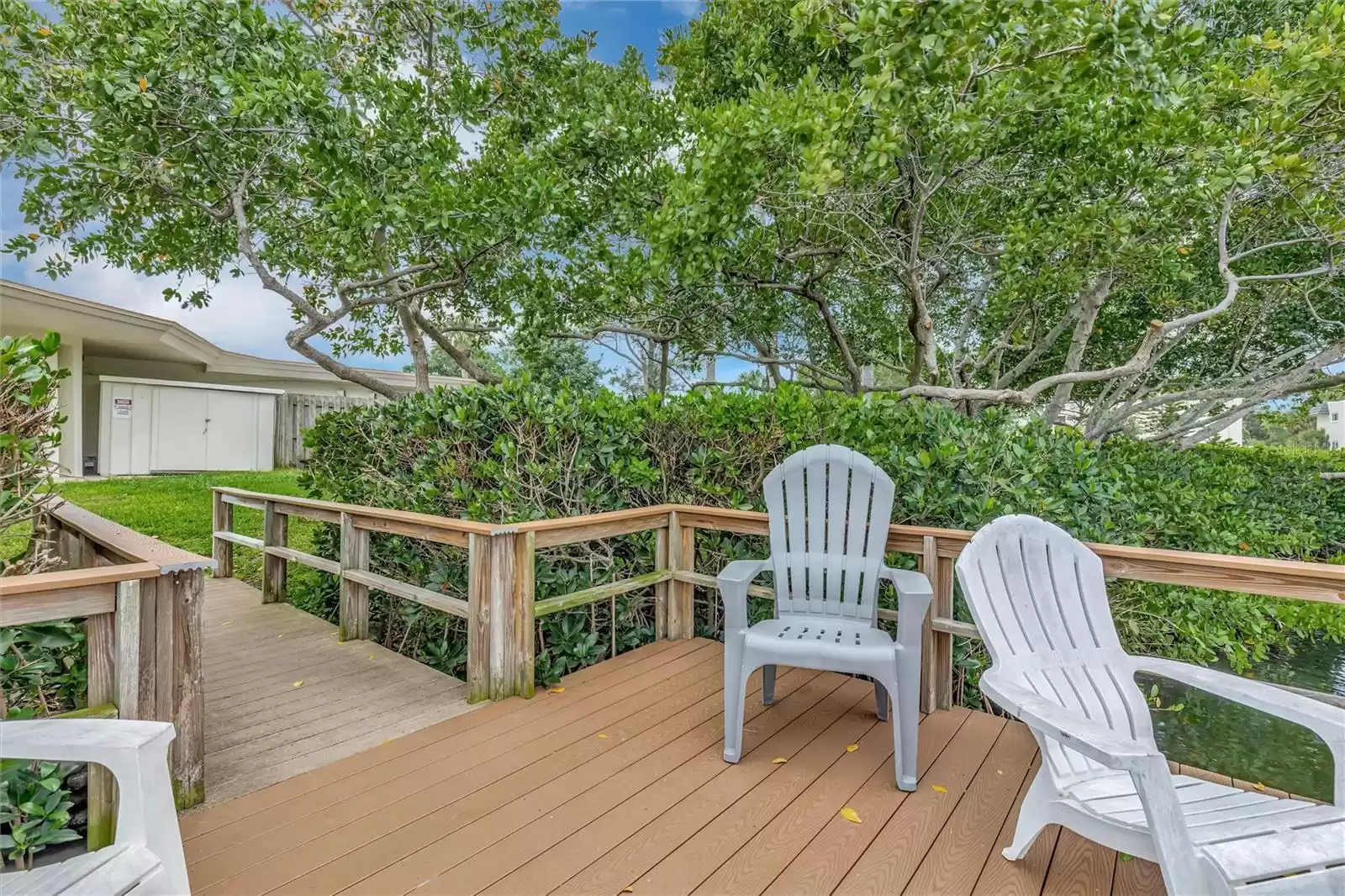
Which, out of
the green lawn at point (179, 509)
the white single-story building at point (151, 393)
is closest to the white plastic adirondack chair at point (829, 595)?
the green lawn at point (179, 509)

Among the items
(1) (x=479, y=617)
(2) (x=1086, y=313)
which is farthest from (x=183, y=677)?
(2) (x=1086, y=313)

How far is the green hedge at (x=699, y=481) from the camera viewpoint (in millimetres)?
2945

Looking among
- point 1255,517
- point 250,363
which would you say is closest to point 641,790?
point 1255,517

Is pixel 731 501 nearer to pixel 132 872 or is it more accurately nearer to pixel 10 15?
pixel 132 872

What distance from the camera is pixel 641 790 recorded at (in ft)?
6.73

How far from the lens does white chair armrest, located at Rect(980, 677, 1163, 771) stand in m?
1.26

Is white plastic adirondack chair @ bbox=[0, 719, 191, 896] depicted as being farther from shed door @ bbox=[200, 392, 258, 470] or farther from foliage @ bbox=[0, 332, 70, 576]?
shed door @ bbox=[200, 392, 258, 470]

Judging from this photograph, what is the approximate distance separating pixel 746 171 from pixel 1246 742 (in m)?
4.27

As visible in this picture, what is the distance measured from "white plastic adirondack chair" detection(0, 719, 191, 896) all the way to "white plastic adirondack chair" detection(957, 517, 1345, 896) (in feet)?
5.95

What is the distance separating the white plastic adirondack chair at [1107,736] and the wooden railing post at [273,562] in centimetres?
445

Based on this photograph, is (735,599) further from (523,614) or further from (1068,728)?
(1068,728)

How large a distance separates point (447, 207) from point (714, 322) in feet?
8.71

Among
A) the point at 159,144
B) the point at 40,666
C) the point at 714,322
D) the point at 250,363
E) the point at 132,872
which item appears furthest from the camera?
the point at 250,363

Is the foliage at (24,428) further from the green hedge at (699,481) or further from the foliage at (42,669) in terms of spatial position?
the green hedge at (699,481)
